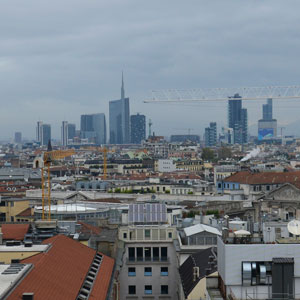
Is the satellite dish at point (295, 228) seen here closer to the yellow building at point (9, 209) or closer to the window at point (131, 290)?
the window at point (131, 290)

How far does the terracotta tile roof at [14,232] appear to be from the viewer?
40.4 meters

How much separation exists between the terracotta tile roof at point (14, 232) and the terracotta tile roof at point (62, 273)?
3872mm

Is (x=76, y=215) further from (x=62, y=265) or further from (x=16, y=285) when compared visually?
(x=16, y=285)

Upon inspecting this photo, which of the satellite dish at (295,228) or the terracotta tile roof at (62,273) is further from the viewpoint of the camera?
the terracotta tile roof at (62,273)

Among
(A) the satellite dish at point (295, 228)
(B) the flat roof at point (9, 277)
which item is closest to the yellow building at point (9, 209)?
(B) the flat roof at point (9, 277)

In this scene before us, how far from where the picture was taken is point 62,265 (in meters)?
29.9

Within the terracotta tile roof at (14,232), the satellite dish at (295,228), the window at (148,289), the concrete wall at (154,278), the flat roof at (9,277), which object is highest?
the satellite dish at (295,228)

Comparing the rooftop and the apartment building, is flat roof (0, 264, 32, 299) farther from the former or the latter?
the apartment building

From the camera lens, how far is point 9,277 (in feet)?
83.1

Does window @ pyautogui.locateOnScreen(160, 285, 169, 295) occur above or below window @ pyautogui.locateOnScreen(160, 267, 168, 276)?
below

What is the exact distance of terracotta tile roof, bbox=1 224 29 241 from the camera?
40.4 metres

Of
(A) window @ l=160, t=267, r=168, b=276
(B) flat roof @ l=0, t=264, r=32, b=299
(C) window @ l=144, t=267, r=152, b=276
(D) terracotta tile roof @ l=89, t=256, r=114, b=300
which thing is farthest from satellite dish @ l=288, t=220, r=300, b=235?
(C) window @ l=144, t=267, r=152, b=276

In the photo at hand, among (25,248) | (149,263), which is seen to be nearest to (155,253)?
(149,263)

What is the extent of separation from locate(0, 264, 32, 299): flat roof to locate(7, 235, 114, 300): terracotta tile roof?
17cm
